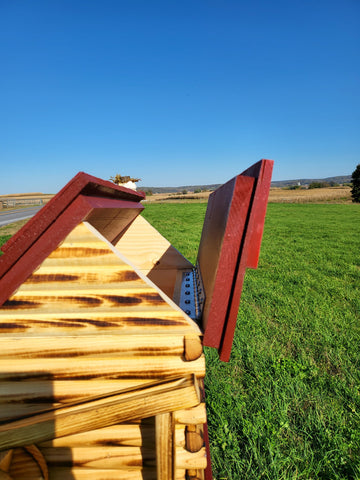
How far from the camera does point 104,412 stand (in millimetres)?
994

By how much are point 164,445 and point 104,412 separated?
10.9 inches

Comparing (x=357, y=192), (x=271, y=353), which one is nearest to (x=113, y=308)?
(x=271, y=353)

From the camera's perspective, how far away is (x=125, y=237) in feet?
8.50

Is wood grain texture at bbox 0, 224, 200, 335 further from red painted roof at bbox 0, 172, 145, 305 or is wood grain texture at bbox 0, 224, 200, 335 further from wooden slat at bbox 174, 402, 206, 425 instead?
wooden slat at bbox 174, 402, 206, 425

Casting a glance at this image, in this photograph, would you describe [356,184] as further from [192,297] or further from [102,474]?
[102,474]

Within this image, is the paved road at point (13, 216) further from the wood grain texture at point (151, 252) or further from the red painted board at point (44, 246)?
the red painted board at point (44, 246)

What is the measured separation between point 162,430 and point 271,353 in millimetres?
2288

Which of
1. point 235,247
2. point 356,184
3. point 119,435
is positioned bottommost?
point 119,435

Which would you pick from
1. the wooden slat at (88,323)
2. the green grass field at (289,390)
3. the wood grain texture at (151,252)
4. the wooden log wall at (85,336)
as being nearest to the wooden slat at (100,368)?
the wooden log wall at (85,336)

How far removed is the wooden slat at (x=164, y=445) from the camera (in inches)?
40.5

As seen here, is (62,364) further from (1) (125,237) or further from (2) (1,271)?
(1) (125,237)

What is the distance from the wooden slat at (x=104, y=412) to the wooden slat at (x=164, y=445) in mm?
54

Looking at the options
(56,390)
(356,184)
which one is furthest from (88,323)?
(356,184)

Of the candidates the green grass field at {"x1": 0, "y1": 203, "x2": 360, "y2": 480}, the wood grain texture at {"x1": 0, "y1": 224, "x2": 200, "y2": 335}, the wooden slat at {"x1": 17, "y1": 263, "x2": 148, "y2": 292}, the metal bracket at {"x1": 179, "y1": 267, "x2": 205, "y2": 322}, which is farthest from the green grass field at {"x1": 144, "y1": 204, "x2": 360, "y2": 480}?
the wooden slat at {"x1": 17, "y1": 263, "x2": 148, "y2": 292}
